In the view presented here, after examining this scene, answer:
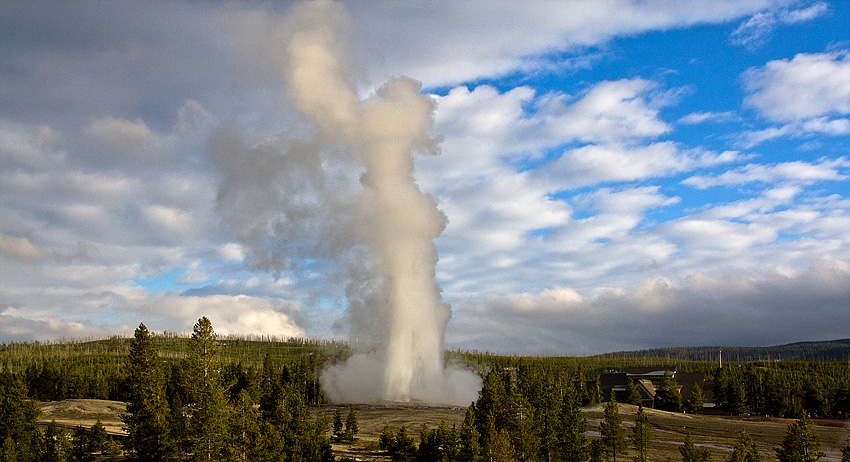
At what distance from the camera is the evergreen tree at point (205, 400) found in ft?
148

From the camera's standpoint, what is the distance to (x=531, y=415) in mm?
58531

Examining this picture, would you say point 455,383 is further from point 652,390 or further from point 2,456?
point 2,456

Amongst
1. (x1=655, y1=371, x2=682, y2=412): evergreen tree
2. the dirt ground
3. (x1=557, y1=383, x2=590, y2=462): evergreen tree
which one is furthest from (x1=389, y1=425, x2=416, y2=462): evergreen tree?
(x1=655, y1=371, x2=682, y2=412): evergreen tree

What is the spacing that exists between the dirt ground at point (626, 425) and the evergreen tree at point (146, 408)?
831 inches

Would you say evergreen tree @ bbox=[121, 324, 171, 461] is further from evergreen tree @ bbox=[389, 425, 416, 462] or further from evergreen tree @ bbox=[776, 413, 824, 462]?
evergreen tree @ bbox=[776, 413, 824, 462]

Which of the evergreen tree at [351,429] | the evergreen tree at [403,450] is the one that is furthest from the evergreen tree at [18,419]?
the evergreen tree at [403,450]

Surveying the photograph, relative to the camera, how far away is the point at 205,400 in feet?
150

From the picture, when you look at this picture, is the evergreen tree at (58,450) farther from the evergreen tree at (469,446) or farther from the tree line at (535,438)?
the evergreen tree at (469,446)

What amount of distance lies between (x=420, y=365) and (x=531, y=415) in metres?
77.0

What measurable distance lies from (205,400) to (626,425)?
79140 millimetres

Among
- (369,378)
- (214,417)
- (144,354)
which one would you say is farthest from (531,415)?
(369,378)

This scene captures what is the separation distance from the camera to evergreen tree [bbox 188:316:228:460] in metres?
45.2

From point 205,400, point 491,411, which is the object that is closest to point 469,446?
point 491,411

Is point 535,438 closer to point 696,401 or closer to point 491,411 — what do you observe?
point 491,411
